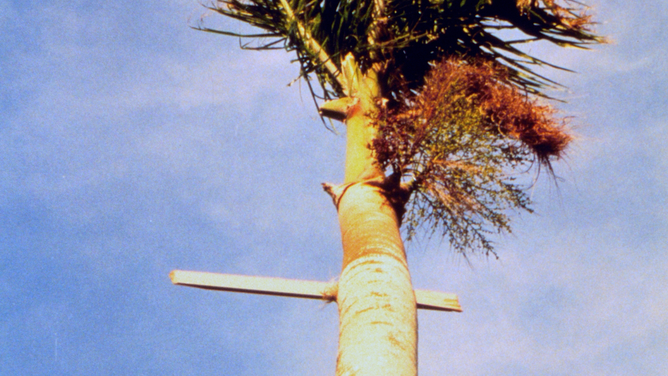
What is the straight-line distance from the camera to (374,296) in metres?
2.67

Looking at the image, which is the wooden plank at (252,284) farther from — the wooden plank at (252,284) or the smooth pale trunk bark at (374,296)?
the smooth pale trunk bark at (374,296)

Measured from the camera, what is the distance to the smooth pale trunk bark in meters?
2.41

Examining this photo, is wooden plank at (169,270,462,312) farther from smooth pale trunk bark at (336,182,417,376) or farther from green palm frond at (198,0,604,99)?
green palm frond at (198,0,604,99)

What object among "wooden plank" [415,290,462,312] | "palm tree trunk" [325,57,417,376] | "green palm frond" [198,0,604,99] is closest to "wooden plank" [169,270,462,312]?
"wooden plank" [415,290,462,312]

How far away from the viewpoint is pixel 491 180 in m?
3.75

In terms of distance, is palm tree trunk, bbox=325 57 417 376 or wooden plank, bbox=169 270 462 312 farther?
wooden plank, bbox=169 270 462 312

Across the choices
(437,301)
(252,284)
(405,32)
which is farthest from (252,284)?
(405,32)

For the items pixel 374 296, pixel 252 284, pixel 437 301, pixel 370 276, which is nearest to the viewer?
pixel 374 296

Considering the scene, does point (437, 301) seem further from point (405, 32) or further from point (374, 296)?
point (405, 32)

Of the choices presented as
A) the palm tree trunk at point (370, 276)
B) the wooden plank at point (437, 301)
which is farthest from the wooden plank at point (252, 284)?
the palm tree trunk at point (370, 276)

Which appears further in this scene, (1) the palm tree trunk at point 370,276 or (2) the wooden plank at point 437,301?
(2) the wooden plank at point 437,301

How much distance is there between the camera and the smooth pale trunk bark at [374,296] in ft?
7.89

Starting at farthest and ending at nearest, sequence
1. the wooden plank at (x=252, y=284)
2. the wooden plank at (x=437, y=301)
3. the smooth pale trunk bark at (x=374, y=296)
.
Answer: the wooden plank at (x=437, y=301) < the wooden plank at (x=252, y=284) < the smooth pale trunk bark at (x=374, y=296)

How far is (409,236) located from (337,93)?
1524 mm
